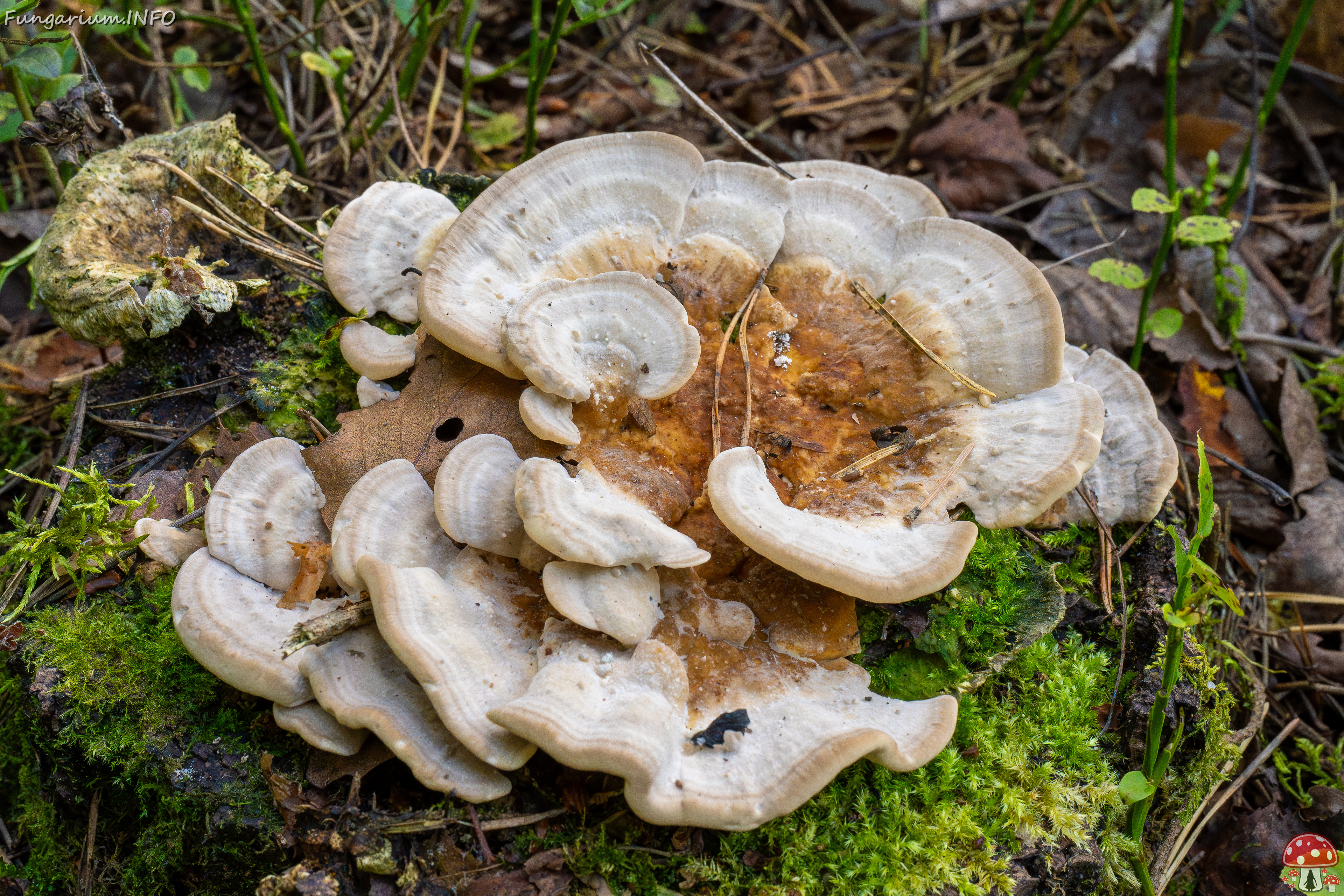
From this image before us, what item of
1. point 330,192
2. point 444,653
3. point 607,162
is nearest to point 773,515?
point 444,653

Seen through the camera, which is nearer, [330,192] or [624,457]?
[624,457]

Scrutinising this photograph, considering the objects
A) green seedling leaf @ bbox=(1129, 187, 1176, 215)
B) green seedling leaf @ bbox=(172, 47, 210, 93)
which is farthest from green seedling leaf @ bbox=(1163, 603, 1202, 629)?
green seedling leaf @ bbox=(172, 47, 210, 93)

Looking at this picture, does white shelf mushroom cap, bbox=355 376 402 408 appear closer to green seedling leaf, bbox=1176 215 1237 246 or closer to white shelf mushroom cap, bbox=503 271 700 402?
white shelf mushroom cap, bbox=503 271 700 402

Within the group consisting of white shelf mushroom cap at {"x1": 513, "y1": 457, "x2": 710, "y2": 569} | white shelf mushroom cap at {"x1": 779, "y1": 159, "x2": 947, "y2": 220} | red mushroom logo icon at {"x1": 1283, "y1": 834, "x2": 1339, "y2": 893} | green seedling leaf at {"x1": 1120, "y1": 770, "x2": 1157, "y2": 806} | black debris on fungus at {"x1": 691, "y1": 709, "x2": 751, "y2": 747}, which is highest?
white shelf mushroom cap at {"x1": 779, "y1": 159, "x2": 947, "y2": 220}

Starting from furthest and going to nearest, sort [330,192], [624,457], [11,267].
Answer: [330,192] < [11,267] < [624,457]

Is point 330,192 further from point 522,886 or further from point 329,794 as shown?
point 522,886

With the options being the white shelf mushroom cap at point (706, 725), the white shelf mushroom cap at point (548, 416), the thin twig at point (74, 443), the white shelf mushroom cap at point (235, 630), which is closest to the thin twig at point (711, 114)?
the white shelf mushroom cap at point (548, 416)
